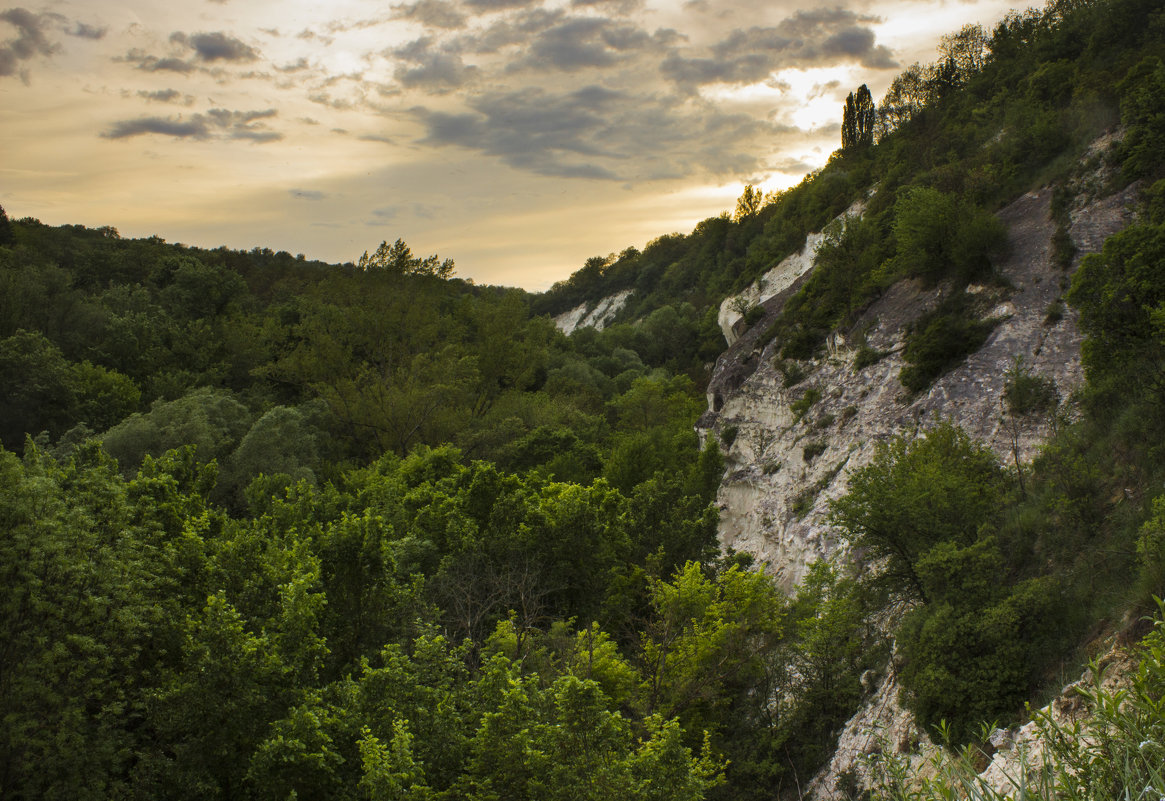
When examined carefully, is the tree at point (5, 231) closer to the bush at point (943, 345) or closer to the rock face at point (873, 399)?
the rock face at point (873, 399)

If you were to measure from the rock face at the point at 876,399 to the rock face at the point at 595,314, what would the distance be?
7501 centimetres

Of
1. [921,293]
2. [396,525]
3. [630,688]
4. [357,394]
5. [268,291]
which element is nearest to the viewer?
[630,688]

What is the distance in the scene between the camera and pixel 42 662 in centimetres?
1038

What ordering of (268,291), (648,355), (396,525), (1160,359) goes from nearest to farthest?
(1160,359), (396,525), (268,291), (648,355)

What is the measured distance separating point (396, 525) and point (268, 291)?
165 feet

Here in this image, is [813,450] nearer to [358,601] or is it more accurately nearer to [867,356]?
[867,356]

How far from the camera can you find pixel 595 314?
116m

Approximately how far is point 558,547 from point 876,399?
13.7 metres

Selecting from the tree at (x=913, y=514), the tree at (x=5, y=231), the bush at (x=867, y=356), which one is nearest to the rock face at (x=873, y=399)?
the bush at (x=867, y=356)

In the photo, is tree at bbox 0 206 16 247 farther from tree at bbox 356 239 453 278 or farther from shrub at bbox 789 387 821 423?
shrub at bbox 789 387 821 423

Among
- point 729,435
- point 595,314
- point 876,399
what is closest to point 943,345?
point 876,399

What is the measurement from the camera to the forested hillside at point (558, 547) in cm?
1082

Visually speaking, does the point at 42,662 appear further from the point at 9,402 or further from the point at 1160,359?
the point at 9,402

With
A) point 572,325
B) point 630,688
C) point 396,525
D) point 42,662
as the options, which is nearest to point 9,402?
point 396,525
